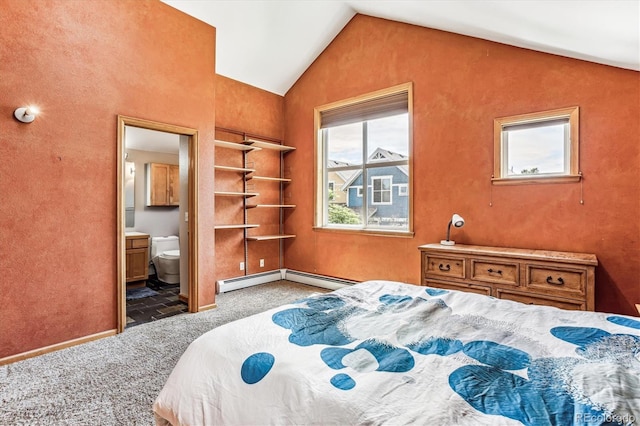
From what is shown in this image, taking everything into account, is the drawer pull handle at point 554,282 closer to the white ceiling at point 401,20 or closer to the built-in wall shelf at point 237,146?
the white ceiling at point 401,20

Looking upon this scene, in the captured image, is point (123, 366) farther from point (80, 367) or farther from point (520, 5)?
point (520, 5)

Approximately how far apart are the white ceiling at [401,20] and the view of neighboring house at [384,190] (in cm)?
163

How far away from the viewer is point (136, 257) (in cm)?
479

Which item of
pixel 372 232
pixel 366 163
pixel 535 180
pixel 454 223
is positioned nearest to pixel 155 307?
pixel 372 232

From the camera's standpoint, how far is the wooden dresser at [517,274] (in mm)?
2516

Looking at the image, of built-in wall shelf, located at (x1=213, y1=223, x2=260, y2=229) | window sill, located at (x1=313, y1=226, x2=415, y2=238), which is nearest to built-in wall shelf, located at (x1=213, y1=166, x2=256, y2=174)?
built-in wall shelf, located at (x1=213, y1=223, x2=260, y2=229)

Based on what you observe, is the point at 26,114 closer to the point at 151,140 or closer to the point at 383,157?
the point at 151,140

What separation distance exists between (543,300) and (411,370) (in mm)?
2188

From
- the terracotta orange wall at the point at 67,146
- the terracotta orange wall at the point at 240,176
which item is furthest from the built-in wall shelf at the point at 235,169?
the terracotta orange wall at the point at 67,146

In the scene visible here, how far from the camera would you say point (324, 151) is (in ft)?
16.5

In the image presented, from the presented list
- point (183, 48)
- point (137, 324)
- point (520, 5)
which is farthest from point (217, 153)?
point (520, 5)

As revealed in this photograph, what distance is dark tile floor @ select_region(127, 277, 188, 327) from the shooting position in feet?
11.7

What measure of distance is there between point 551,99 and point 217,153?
12.9 ft

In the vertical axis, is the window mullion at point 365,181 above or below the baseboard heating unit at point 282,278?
above
